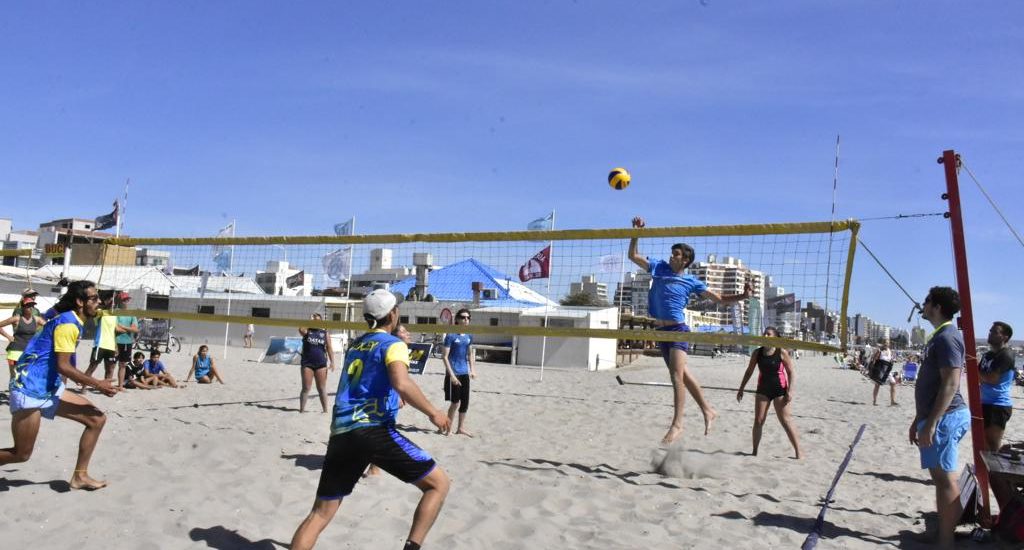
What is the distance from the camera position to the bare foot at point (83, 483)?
190 inches

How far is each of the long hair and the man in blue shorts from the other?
17.3 ft

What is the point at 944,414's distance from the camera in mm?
4230

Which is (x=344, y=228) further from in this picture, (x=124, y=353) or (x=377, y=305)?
(x=377, y=305)

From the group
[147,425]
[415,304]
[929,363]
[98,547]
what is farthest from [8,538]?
[415,304]

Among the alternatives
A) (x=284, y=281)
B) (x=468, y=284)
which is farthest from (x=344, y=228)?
(x=284, y=281)

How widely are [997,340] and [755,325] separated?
201cm

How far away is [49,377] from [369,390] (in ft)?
7.97

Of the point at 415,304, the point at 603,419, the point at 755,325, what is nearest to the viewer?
the point at 755,325

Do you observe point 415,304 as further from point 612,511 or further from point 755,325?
point 612,511

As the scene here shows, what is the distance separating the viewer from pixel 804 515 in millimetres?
5004

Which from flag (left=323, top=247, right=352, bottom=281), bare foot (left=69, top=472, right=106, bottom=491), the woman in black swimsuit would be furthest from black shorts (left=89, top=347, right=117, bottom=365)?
the woman in black swimsuit

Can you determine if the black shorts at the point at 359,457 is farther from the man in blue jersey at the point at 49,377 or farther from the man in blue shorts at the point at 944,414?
the man in blue shorts at the point at 944,414

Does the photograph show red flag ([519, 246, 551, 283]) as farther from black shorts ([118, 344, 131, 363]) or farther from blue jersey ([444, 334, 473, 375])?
blue jersey ([444, 334, 473, 375])

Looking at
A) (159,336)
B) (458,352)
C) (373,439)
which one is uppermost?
(458,352)
